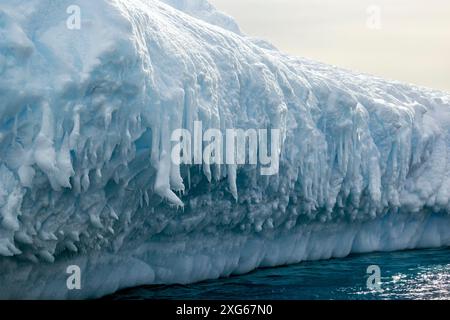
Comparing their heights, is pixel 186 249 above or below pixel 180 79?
below

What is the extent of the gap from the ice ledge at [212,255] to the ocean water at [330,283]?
238 mm

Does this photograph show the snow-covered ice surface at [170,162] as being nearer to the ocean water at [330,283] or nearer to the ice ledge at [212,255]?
the ice ledge at [212,255]

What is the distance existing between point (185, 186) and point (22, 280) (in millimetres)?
3302

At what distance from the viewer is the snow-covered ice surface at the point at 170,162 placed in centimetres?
1032

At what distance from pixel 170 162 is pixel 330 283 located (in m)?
4.68

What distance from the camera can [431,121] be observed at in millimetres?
19781

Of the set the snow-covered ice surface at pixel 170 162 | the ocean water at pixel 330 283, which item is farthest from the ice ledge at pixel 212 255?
the ocean water at pixel 330 283

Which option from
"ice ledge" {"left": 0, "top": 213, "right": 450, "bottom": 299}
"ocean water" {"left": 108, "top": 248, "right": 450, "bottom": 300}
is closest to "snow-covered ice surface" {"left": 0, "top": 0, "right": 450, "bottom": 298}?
"ice ledge" {"left": 0, "top": 213, "right": 450, "bottom": 299}

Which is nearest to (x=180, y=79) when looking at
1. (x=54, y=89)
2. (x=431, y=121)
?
(x=54, y=89)

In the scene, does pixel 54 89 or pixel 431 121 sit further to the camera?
pixel 431 121

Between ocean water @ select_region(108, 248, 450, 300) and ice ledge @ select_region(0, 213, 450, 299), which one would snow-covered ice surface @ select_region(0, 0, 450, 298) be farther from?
ocean water @ select_region(108, 248, 450, 300)

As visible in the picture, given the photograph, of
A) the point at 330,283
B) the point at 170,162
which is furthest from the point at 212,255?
the point at 170,162
